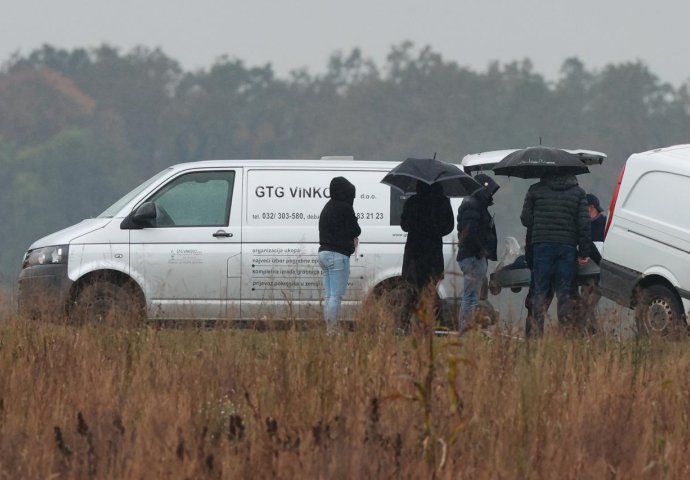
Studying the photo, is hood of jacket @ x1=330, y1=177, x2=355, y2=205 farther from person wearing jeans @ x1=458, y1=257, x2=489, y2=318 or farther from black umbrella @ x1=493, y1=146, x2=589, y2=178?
black umbrella @ x1=493, y1=146, x2=589, y2=178

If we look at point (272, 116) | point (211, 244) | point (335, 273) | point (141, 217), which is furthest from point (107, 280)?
point (272, 116)

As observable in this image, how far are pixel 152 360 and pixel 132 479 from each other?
2906 millimetres

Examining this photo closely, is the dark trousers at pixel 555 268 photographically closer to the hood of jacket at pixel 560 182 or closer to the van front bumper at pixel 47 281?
the hood of jacket at pixel 560 182

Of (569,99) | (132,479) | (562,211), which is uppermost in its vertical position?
(569,99)

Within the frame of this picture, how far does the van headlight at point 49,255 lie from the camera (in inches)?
599

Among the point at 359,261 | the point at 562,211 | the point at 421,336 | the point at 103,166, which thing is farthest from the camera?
the point at 103,166

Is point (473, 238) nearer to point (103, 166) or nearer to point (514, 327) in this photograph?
point (514, 327)

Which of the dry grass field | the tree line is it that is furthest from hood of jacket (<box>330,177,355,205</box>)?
the tree line

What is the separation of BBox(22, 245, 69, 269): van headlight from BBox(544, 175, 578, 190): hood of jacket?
439 centimetres

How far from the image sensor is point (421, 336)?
8.17m

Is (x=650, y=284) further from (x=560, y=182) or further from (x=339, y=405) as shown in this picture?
(x=339, y=405)

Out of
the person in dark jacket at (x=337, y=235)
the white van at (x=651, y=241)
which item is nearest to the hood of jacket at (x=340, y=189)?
the person in dark jacket at (x=337, y=235)

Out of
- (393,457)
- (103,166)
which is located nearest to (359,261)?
(393,457)

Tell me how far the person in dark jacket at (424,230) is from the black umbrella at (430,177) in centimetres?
13
